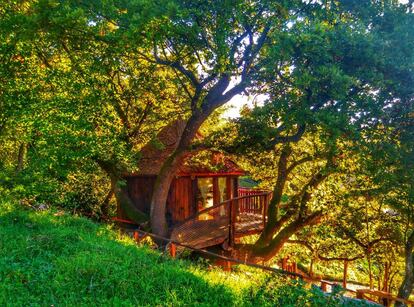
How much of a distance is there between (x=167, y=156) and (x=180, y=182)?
1.48m

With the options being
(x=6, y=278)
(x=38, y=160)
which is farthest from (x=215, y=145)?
(x=6, y=278)

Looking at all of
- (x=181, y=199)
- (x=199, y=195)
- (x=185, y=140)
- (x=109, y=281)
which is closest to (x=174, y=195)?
(x=181, y=199)

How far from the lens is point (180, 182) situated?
53.2 feet

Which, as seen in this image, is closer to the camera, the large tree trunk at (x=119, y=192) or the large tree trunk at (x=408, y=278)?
the large tree trunk at (x=408, y=278)

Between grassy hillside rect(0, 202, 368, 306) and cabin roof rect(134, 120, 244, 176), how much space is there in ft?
23.6

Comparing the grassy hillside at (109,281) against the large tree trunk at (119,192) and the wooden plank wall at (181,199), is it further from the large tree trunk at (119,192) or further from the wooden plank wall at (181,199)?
the wooden plank wall at (181,199)

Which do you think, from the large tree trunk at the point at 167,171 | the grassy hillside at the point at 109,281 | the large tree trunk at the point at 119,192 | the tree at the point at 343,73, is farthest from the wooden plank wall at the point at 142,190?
the grassy hillside at the point at 109,281

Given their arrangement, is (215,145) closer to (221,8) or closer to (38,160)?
(221,8)

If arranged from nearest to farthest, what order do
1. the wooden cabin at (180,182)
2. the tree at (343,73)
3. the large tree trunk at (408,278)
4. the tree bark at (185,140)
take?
1. the tree at (343,73)
2. the large tree trunk at (408,278)
3. the tree bark at (185,140)
4. the wooden cabin at (180,182)

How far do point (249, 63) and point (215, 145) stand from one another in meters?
3.00

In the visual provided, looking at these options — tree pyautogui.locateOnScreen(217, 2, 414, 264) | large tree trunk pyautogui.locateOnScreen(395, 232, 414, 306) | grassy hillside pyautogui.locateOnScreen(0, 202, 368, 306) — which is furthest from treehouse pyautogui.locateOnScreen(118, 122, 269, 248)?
grassy hillside pyautogui.locateOnScreen(0, 202, 368, 306)

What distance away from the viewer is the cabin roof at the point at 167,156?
46.5 ft

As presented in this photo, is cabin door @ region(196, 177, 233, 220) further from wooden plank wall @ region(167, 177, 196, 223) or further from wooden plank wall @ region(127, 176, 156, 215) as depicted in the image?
wooden plank wall @ region(127, 176, 156, 215)

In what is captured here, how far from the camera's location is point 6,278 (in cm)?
517
